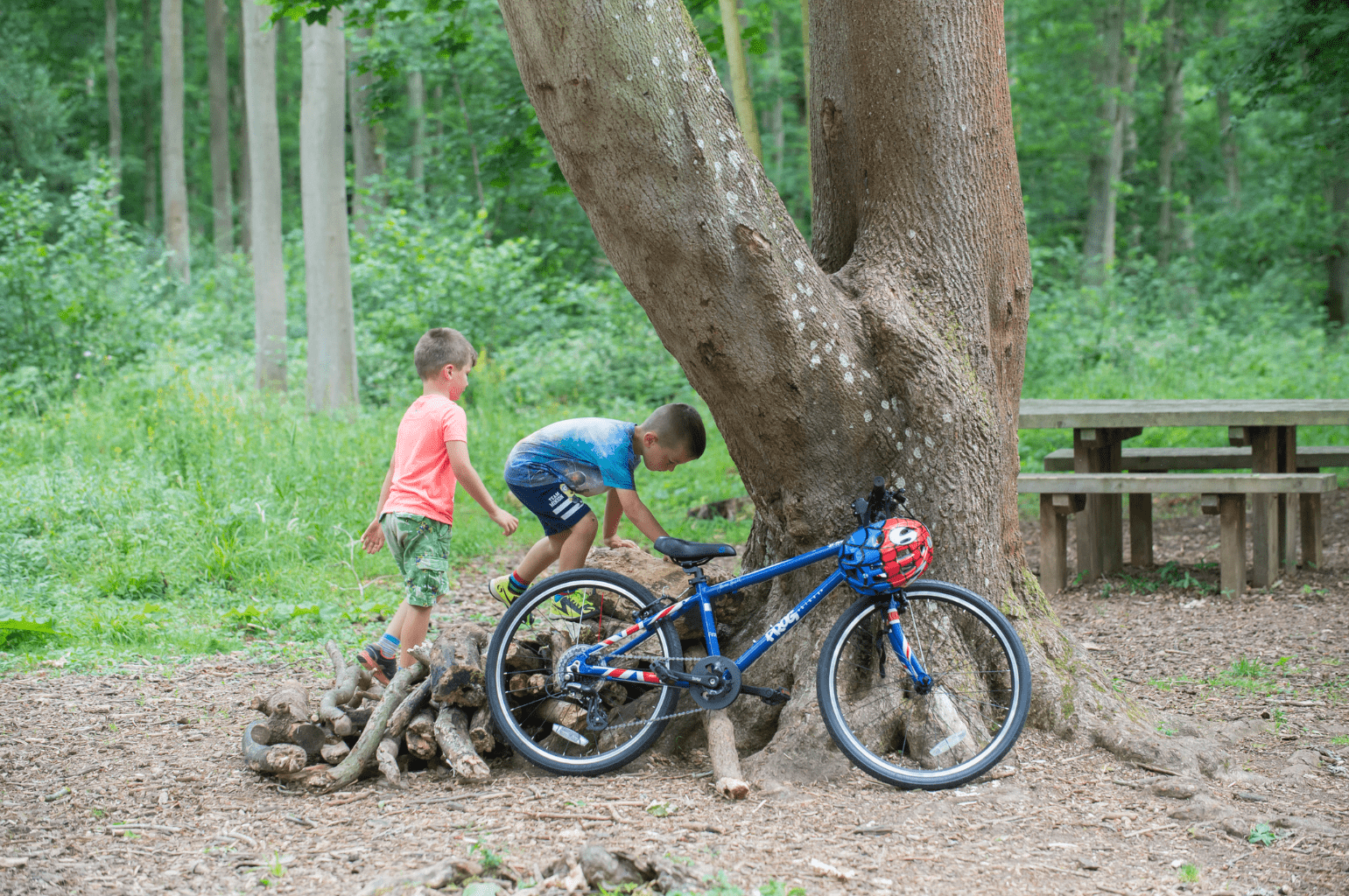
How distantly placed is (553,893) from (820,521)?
5.61 feet

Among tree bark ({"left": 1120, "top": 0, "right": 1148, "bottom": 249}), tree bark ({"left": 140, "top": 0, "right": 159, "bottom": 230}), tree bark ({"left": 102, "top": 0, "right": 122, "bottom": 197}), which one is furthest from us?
tree bark ({"left": 140, "top": 0, "right": 159, "bottom": 230})

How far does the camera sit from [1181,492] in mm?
6219

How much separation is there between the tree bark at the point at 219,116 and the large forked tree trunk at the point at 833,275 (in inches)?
1015

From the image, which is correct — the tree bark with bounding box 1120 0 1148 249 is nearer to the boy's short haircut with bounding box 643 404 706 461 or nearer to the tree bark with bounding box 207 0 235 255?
the boy's short haircut with bounding box 643 404 706 461

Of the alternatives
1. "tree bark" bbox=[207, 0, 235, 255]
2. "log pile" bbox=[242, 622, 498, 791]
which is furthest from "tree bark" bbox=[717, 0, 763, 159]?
"tree bark" bbox=[207, 0, 235, 255]

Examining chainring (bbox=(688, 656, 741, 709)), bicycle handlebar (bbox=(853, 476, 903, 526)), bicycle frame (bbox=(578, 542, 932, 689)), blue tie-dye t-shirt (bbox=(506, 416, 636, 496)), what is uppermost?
blue tie-dye t-shirt (bbox=(506, 416, 636, 496))

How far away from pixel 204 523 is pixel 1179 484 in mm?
6479

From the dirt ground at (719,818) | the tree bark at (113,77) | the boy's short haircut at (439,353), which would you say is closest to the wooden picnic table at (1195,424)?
the dirt ground at (719,818)

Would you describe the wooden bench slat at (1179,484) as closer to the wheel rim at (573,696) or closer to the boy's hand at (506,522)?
the wheel rim at (573,696)

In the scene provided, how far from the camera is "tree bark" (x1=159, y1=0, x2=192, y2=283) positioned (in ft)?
74.1

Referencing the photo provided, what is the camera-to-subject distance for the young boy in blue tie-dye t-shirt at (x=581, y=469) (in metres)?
4.18

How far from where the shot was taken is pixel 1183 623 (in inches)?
226

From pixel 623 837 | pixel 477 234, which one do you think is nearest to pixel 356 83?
pixel 477 234

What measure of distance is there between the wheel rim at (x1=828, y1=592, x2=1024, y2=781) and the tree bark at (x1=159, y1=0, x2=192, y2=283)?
21.9 meters
